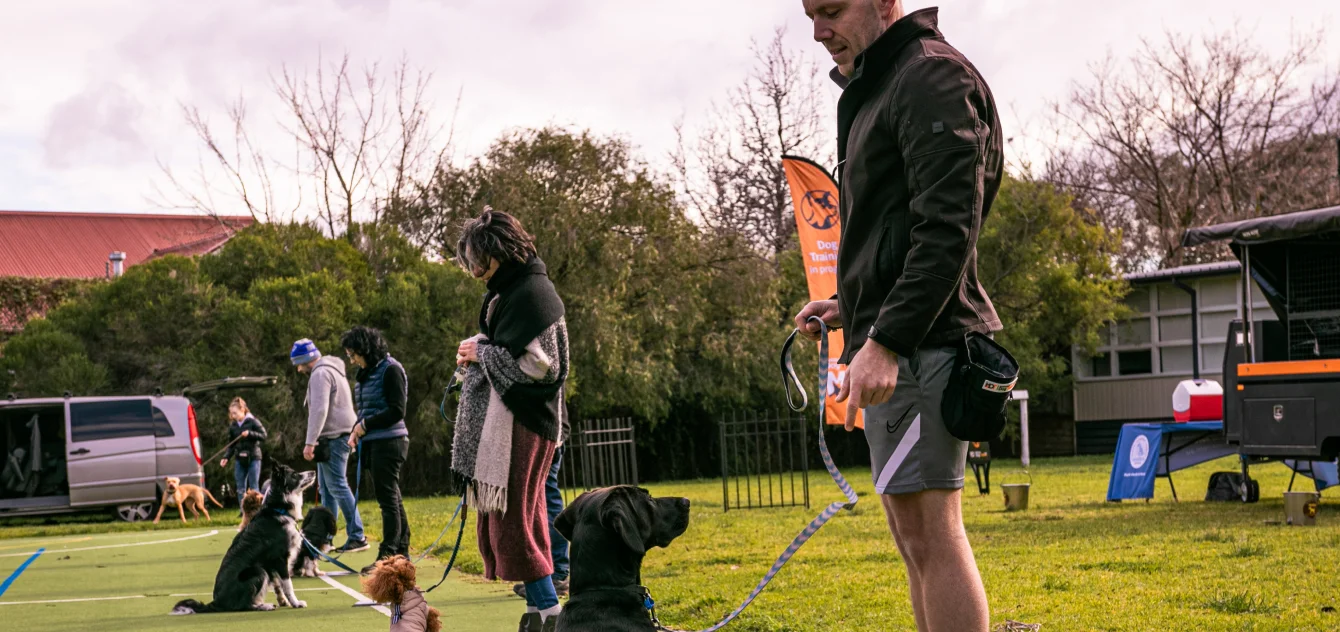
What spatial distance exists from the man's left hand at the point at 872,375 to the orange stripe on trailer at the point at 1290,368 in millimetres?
9227

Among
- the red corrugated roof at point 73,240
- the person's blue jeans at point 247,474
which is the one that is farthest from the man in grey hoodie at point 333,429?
the red corrugated roof at point 73,240

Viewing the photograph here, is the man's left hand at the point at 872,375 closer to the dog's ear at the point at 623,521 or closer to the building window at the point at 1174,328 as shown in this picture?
the dog's ear at the point at 623,521

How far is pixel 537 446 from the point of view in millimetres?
5094

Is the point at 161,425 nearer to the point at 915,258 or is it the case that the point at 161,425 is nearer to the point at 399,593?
the point at 399,593

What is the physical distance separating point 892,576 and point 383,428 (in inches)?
140

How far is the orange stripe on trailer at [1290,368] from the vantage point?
10.3 m

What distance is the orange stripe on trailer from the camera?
407 inches

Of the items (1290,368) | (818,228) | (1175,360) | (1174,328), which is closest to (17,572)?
(818,228)

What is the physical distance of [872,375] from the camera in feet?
8.68

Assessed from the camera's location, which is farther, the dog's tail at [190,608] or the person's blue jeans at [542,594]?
the dog's tail at [190,608]

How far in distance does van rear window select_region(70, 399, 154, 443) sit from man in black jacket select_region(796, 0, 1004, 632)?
1493 centimetres

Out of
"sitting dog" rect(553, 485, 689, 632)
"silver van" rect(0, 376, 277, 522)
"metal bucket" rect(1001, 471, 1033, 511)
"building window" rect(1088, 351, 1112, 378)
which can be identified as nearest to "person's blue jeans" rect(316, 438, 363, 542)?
"sitting dog" rect(553, 485, 689, 632)

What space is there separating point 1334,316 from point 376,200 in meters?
19.7

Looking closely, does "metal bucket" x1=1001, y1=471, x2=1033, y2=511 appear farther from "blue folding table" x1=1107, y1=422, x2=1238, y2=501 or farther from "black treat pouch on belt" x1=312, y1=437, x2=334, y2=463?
"black treat pouch on belt" x1=312, y1=437, x2=334, y2=463
